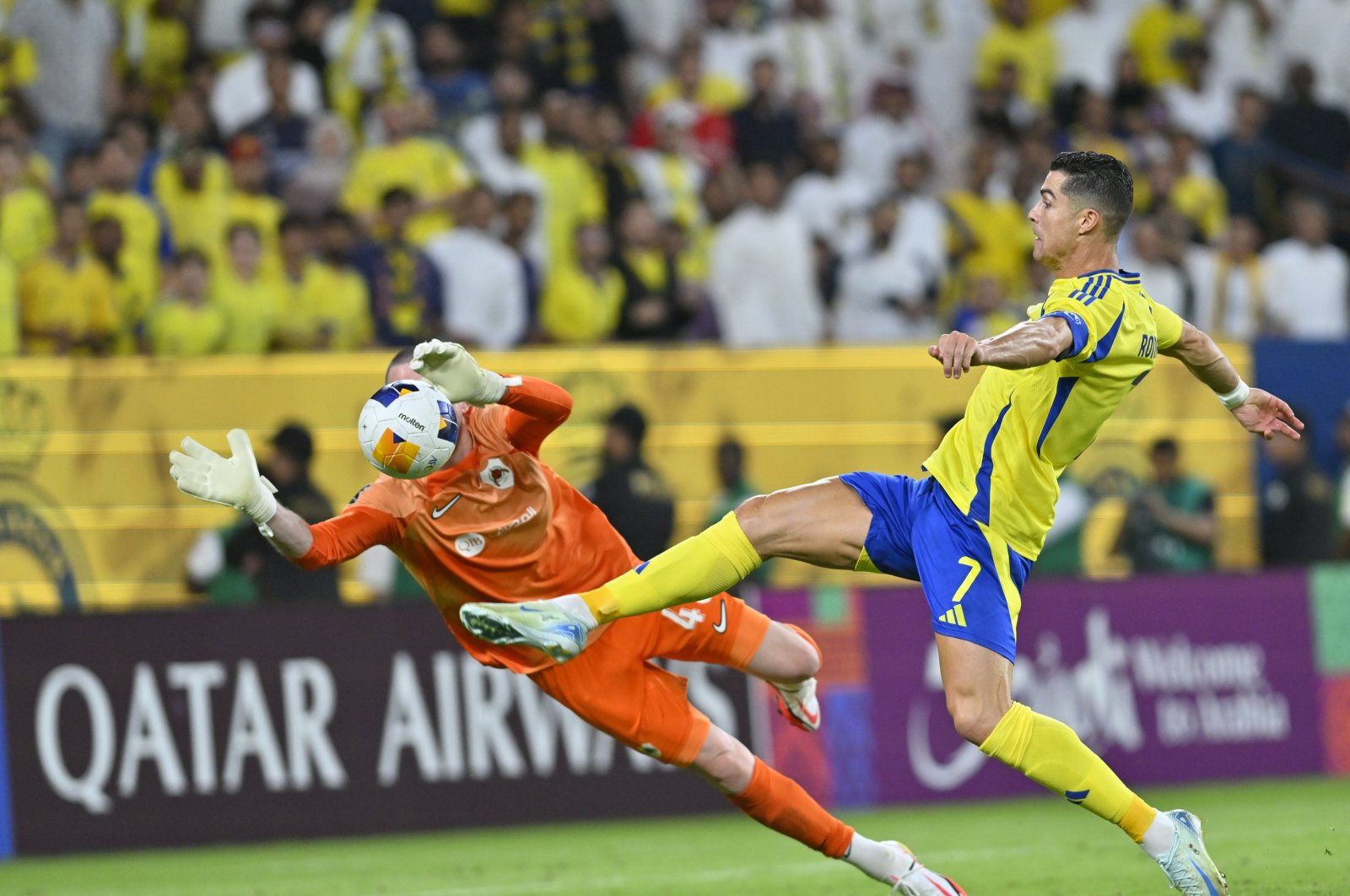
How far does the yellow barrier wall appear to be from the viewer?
1163 cm

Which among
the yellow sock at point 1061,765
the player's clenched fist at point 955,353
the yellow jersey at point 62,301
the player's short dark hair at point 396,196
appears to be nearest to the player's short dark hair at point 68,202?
the yellow jersey at point 62,301

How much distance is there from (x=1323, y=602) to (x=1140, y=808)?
7.36 meters

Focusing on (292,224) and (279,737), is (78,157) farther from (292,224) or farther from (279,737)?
(279,737)

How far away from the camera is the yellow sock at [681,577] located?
21.7 ft

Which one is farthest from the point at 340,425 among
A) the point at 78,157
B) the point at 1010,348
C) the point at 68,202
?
the point at 1010,348

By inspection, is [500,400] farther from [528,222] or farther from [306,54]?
[306,54]

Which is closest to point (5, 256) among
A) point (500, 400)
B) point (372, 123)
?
point (372, 123)

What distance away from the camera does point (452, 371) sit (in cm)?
668

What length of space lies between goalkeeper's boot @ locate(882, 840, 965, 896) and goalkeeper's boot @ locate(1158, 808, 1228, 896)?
81 cm

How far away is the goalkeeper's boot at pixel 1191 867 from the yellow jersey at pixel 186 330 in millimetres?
7711

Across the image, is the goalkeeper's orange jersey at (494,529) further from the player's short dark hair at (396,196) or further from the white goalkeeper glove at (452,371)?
the player's short dark hair at (396,196)

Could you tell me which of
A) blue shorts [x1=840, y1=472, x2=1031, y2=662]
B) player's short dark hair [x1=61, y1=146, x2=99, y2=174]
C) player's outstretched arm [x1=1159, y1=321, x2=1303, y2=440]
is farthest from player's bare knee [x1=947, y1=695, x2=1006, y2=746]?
player's short dark hair [x1=61, y1=146, x2=99, y2=174]

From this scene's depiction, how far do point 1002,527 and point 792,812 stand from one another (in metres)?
1.35

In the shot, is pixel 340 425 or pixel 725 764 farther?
pixel 340 425
